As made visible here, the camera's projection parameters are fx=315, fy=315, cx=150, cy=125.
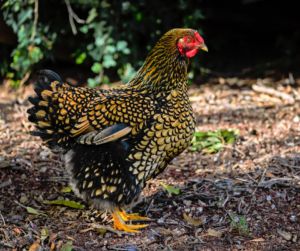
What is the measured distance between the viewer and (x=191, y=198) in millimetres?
3000

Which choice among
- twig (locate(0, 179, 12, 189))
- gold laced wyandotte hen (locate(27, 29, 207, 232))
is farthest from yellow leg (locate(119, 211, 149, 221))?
twig (locate(0, 179, 12, 189))

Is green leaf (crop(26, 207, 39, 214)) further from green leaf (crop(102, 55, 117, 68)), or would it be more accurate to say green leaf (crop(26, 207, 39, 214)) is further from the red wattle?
green leaf (crop(102, 55, 117, 68))

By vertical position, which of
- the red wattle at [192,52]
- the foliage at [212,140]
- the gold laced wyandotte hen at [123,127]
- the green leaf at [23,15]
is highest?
the green leaf at [23,15]

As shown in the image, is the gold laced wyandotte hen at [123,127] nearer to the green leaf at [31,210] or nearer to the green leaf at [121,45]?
the green leaf at [31,210]

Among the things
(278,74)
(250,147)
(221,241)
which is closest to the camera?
(221,241)

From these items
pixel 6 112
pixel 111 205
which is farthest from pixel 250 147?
pixel 6 112

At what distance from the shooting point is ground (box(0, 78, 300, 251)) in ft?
8.00

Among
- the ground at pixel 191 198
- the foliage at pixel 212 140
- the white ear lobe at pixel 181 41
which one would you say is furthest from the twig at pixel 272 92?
the white ear lobe at pixel 181 41

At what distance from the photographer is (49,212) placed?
2826mm

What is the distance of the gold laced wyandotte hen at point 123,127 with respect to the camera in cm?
253

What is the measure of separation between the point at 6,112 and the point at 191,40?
3.18m

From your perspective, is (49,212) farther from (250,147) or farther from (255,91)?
(255,91)

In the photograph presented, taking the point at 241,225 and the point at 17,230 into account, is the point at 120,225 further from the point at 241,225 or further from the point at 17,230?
the point at 241,225

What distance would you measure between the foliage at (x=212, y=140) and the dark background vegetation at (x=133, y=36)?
2121 millimetres
